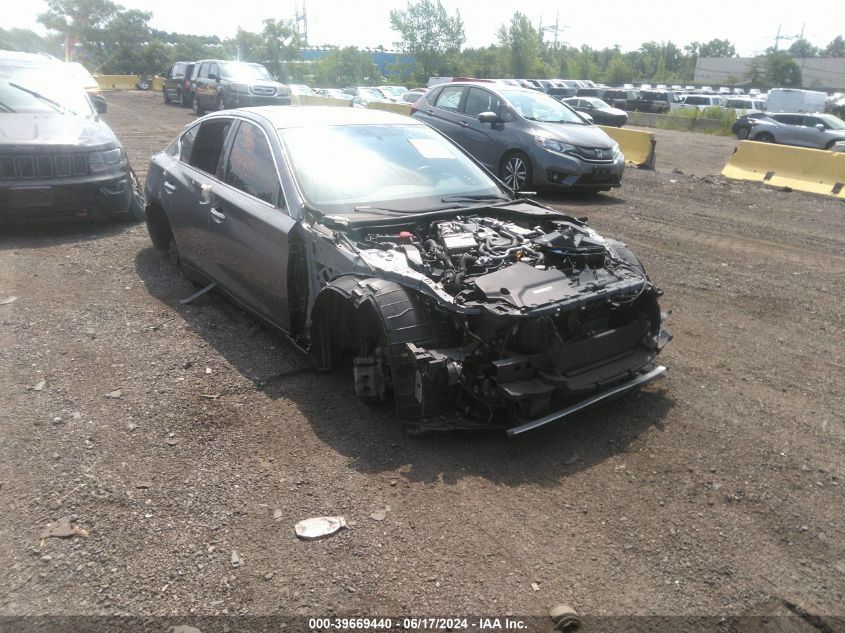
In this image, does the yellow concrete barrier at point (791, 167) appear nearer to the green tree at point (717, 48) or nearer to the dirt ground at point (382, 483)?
the dirt ground at point (382, 483)

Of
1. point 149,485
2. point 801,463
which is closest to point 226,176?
point 149,485

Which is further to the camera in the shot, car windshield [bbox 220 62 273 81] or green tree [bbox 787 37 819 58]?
green tree [bbox 787 37 819 58]

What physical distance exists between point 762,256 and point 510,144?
429 cm

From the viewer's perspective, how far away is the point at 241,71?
21.5 metres

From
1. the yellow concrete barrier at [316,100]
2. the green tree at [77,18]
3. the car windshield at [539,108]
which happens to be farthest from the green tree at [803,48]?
the car windshield at [539,108]

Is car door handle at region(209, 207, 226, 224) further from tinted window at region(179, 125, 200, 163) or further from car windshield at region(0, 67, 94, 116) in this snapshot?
car windshield at region(0, 67, 94, 116)

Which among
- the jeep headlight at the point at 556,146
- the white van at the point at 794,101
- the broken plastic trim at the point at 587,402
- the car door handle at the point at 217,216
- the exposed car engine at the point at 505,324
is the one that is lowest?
the broken plastic trim at the point at 587,402

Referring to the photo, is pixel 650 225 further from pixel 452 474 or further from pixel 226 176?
pixel 452 474

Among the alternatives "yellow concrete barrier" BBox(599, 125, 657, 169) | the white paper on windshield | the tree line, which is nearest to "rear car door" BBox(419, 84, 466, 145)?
"yellow concrete barrier" BBox(599, 125, 657, 169)

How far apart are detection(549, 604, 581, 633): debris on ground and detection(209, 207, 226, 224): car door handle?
3.69 meters

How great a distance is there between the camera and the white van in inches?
1374

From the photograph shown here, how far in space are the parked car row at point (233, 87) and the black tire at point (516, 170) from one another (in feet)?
39.5

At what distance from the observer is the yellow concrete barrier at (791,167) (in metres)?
11.8

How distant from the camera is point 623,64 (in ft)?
266
